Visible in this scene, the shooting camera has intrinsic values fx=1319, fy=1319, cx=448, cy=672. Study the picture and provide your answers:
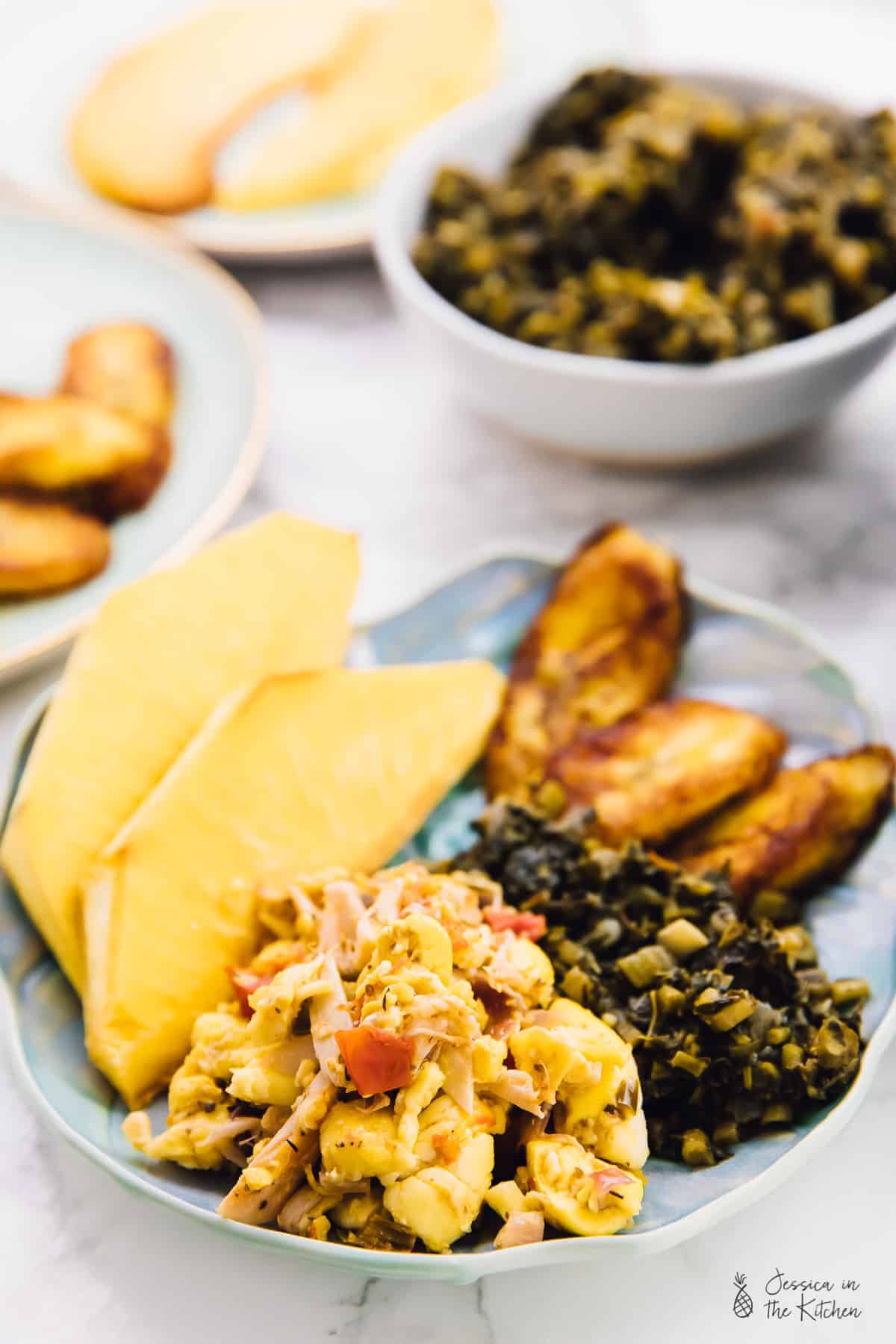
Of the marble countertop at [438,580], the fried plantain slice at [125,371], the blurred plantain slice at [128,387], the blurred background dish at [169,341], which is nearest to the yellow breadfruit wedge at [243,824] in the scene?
the marble countertop at [438,580]

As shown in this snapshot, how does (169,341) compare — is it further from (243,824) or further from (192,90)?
(243,824)

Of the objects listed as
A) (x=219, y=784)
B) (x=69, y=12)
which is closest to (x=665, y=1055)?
(x=219, y=784)

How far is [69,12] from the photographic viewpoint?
2.71 meters

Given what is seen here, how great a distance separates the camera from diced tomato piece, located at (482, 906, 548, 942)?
3.91 ft

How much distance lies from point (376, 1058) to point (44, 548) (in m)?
0.92

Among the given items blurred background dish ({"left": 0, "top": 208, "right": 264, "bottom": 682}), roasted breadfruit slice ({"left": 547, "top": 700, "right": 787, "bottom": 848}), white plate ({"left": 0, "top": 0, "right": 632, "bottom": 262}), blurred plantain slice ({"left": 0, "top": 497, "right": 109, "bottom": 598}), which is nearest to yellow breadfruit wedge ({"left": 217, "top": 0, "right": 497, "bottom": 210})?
white plate ({"left": 0, "top": 0, "right": 632, "bottom": 262})

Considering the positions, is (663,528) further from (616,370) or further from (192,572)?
(192,572)

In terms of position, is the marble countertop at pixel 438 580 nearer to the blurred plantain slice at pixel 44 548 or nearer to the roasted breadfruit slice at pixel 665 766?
the blurred plantain slice at pixel 44 548

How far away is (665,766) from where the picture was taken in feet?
4.46

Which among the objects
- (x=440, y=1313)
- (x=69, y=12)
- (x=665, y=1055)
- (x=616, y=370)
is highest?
(x=69, y=12)

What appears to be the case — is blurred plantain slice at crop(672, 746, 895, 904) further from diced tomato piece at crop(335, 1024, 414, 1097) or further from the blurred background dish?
the blurred background dish

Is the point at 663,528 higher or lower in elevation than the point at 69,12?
lower

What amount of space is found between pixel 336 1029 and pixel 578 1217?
0.75 feet

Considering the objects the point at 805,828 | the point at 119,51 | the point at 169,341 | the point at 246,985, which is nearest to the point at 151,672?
the point at 246,985
